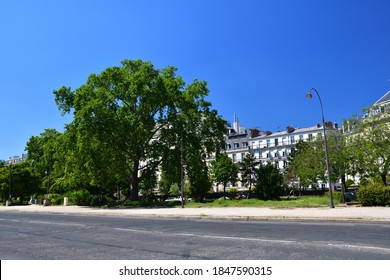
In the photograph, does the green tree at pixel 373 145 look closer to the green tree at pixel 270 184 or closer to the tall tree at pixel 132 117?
the green tree at pixel 270 184

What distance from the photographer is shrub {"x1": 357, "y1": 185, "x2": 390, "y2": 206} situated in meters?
21.9

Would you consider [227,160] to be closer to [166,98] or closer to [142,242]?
[166,98]

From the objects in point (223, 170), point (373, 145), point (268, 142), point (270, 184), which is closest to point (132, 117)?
point (270, 184)

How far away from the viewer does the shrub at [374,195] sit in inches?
862

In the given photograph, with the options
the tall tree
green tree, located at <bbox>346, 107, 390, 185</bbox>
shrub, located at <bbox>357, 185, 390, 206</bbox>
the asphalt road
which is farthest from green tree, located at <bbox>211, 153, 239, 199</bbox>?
the asphalt road

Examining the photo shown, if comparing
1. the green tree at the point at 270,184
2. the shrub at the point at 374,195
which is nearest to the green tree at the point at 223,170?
the green tree at the point at 270,184

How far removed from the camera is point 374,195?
2244 centimetres

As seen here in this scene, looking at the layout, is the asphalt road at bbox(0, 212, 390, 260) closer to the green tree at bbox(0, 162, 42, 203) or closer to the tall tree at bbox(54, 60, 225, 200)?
the tall tree at bbox(54, 60, 225, 200)

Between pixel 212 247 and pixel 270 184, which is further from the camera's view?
pixel 270 184

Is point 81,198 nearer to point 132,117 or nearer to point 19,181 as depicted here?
point 132,117

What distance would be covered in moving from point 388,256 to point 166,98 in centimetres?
3205

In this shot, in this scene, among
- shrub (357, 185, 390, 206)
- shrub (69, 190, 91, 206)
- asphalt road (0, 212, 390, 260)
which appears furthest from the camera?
shrub (69, 190, 91, 206)

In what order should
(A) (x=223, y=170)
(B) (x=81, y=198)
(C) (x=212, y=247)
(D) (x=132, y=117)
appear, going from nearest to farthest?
(C) (x=212, y=247) < (D) (x=132, y=117) < (B) (x=81, y=198) < (A) (x=223, y=170)

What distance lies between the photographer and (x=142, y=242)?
10.2 meters
